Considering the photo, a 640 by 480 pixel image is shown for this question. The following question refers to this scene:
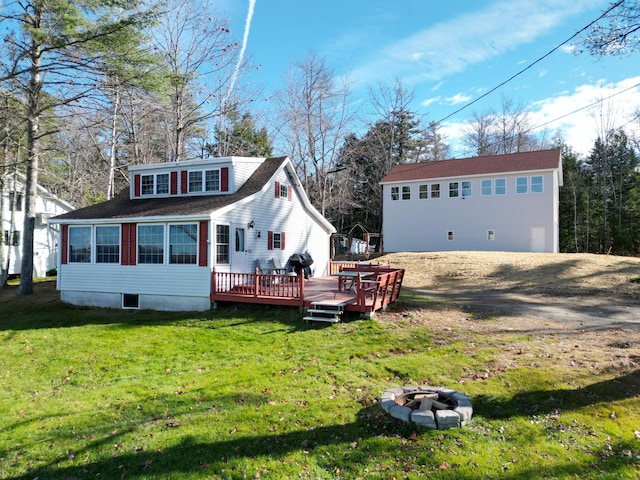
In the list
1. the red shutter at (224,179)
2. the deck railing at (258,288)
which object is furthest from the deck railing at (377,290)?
the red shutter at (224,179)

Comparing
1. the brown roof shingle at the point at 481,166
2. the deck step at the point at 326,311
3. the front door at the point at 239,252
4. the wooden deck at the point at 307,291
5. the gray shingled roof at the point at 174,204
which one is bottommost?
the deck step at the point at 326,311

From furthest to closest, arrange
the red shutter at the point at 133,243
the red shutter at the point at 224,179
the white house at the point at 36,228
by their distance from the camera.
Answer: the white house at the point at 36,228
the red shutter at the point at 224,179
the red shutter at the point at 133,243

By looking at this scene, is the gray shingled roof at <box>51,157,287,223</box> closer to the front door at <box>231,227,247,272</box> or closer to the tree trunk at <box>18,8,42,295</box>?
the front door at <box>231,227,247,272</box>

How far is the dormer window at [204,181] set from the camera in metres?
14.7

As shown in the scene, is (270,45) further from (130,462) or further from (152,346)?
(130,462)

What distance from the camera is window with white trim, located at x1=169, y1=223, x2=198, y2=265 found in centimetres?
1223

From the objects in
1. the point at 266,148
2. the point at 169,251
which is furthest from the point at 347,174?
the point at 169,251

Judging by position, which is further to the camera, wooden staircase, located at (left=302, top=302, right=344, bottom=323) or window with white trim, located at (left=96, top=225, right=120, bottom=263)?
window with white trim, located at (left=96, top=225, right=120, bottom=263)

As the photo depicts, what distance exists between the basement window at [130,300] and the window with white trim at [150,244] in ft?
4.09

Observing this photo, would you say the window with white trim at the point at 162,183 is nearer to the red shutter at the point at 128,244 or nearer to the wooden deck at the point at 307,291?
the red shutter at the point at 128,244

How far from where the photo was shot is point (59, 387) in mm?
7102

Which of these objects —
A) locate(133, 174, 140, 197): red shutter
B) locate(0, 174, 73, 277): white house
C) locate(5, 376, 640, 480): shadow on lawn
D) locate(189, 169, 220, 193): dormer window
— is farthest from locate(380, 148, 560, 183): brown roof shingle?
locate(0, 174, 73, 277): white house

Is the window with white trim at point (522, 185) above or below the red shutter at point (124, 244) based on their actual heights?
above

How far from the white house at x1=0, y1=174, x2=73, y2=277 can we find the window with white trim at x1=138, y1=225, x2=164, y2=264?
1354cm
